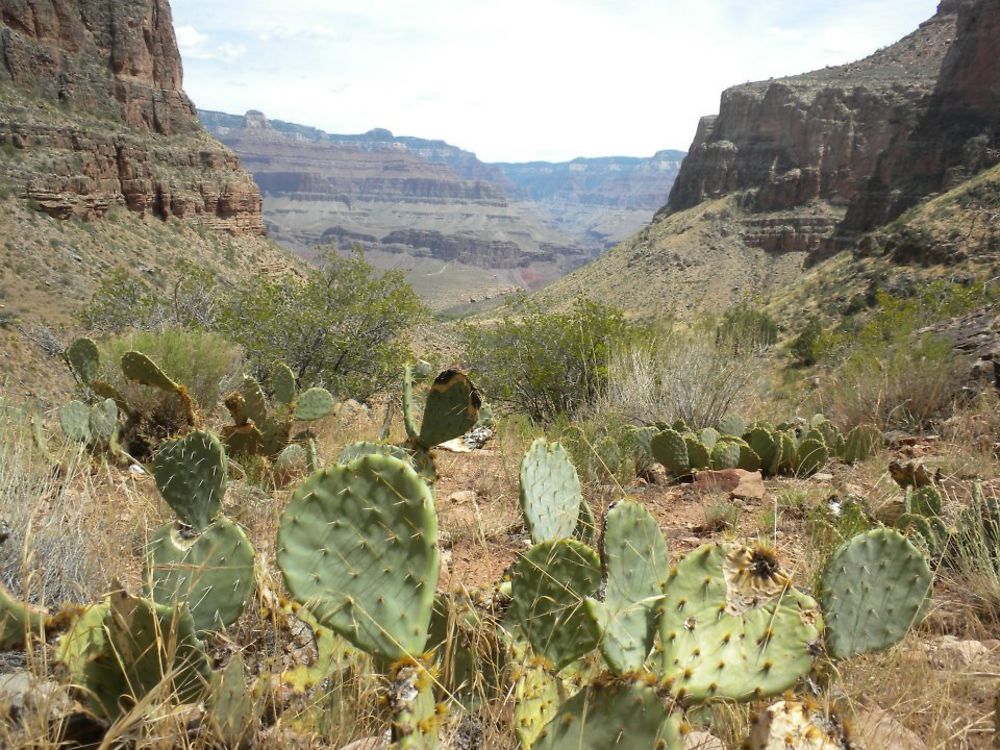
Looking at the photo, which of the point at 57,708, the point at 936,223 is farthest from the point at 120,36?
the point at 57,708

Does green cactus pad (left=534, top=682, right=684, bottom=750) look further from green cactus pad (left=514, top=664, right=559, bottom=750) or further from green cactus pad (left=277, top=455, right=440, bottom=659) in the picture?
green cactus pad (left=277, top=455, right=440, bottom=659)

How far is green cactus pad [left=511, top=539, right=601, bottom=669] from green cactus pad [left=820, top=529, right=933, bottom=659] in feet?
2.54

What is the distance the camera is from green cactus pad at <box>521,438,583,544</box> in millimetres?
2482

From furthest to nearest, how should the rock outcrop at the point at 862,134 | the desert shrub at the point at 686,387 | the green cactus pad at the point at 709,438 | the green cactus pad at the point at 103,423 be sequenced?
the rock outcrop at the point at 862,134, the desert shrub at the point at 686,387, the green cactus pad at the point at 709,438, the green cactus pad at the point at 103,423

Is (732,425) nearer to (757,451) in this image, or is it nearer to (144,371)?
(757,451)

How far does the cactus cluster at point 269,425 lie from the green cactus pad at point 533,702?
246 centimetres

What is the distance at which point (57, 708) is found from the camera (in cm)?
159

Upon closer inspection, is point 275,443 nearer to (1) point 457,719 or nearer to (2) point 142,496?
(2) point 142,496

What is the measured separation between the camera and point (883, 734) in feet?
5.76

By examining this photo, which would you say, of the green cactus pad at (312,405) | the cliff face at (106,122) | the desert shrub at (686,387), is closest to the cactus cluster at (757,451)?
the desert shrub at (686,387)

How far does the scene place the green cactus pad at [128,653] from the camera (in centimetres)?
165

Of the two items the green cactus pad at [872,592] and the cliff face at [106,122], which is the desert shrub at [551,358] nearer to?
the green cactus pad at [872,592]

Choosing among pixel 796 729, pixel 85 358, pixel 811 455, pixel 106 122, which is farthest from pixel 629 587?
pixel 106 122

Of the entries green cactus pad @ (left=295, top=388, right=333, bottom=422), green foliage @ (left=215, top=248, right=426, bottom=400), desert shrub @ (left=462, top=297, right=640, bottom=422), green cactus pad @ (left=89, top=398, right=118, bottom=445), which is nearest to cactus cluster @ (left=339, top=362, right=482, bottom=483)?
green cactus pad @ (left=295, top=388, right=333, bottom=422)
